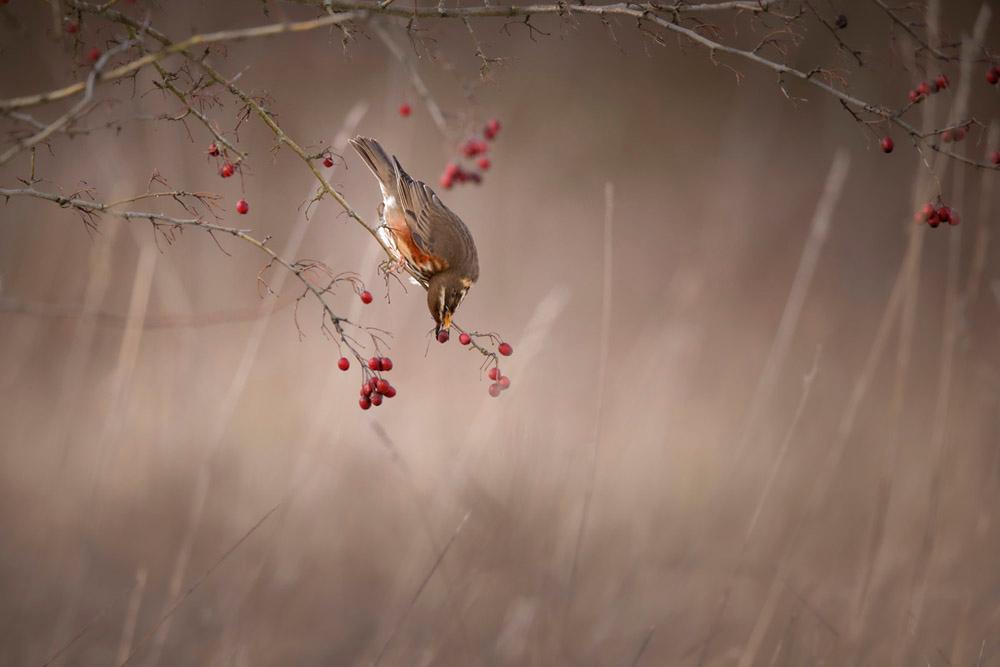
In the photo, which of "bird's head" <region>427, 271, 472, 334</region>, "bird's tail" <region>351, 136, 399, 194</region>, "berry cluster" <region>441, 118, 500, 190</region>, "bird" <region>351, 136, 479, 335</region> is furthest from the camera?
"bird's tail" <region>351, 136, 399, 194</region>

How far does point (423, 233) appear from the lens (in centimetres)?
256

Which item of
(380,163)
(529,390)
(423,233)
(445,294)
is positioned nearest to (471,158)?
(445,294)

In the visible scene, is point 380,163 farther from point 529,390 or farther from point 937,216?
point 529,390

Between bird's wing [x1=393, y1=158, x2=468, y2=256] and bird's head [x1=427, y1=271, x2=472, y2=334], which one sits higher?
bird's wing [x1=393, y1=158, x2=468, y2=256]

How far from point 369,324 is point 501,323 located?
1.72 m

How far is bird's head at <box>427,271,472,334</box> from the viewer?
2309mm

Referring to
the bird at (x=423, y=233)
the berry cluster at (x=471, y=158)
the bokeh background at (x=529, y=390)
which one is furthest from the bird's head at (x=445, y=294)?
the berry cluster at (x=471, y=158)

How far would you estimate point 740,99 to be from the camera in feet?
26.8

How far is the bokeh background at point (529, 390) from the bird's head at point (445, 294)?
0.25 m

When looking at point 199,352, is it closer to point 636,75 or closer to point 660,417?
point 660,417

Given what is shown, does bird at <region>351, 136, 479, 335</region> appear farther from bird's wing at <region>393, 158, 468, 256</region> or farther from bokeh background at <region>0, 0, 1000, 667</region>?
bokeh background at <region>0, 0, 1000, 667</region>

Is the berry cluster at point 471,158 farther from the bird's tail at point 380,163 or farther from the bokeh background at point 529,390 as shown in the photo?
the bird's tail at point 380,163

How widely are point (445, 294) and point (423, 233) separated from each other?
1.05ft

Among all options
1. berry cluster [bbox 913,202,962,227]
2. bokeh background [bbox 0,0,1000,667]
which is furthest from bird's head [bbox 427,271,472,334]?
berry cluster [bbox 913,202,962,227]
